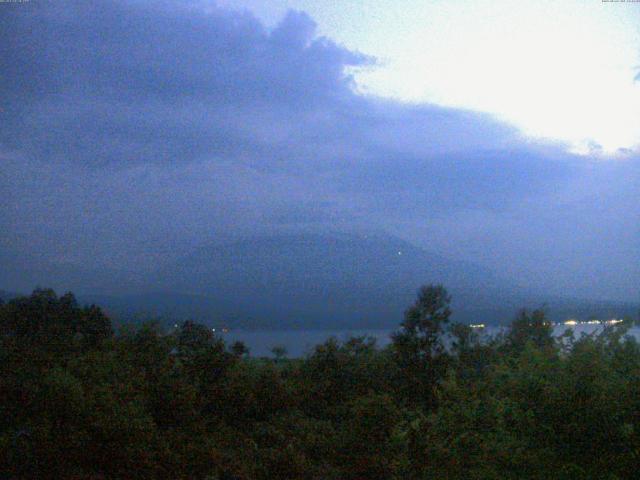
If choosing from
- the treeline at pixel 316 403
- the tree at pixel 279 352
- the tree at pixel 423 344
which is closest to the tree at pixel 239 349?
the treeline at pixel 316 403

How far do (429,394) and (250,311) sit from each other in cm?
2912

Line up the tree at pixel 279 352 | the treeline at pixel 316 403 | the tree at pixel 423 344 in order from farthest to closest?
1. the tree at pixel 279 352
2. the tree at pixel 423 344
3. the treeline at pixel 316 403

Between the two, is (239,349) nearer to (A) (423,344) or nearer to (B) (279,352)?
(B) (279,352)

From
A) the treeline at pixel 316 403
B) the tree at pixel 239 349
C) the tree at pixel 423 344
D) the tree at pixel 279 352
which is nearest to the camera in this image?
the treeline at pixel 316 403

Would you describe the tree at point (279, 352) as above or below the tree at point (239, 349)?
below

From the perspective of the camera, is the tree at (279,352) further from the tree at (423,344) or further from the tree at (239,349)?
the tree at (423,344)

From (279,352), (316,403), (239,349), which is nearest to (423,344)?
(316,403)

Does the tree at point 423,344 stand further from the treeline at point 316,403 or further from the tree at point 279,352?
the tree at point 279,352

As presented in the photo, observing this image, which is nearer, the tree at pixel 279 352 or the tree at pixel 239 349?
the tree at pixel 239 349

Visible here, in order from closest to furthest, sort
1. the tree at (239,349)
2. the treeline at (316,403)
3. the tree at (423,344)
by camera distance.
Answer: the treeline at (316,403), the tree at (423,344), the tree at (239,349)

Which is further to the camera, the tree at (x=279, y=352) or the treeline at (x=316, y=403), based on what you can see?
the tree at (x=279, y=352)

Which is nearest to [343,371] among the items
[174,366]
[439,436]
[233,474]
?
[174,366]

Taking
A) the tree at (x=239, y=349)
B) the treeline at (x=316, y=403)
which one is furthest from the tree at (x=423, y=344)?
the tree at (x=239, y=349)

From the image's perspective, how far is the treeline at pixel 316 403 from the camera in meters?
5.04
